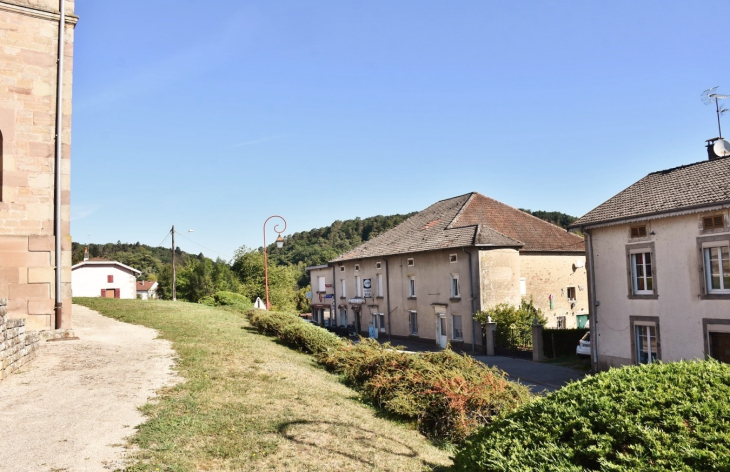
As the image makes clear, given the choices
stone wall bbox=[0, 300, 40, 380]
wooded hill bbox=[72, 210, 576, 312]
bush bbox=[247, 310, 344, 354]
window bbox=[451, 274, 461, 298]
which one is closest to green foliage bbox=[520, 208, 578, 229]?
wooded hill bbox=[72, 210, 576, 312]

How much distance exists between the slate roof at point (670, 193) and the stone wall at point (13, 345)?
62.1 feet

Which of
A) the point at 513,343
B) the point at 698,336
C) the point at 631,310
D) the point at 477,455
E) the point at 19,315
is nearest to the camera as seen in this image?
the point at 477,455

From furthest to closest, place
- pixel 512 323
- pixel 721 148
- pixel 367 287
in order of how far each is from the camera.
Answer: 1. pixel 367 287
2. pixel 512 323
3. pixel 721 148

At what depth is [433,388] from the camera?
31.4ft

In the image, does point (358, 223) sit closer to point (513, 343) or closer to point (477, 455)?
point (513, 343)

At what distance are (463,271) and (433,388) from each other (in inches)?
868

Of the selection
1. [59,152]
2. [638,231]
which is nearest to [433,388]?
[59,152]

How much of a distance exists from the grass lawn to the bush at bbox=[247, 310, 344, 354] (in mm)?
2920

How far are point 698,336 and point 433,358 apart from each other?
11.2 metres

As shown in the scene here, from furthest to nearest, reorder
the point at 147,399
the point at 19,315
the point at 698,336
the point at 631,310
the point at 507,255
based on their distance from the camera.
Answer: the point at 507,255, the point at 631,310, the point at 698,336, the point at 19,315, the point at 147,399

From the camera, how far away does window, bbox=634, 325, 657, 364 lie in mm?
19562

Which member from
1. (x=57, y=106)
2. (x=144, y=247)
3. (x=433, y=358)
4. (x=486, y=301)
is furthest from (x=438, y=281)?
(x=144, y=247)

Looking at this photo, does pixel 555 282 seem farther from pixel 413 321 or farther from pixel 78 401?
pixel 78 401

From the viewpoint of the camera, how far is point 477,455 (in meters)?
4.93
